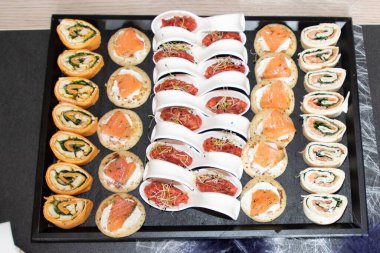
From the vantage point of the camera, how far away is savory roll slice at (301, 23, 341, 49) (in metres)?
3.09

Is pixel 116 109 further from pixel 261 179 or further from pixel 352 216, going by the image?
pixel 352 216

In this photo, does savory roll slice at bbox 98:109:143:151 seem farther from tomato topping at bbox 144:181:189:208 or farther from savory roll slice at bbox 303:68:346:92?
savory roll slice at bbox 303:68:346:92

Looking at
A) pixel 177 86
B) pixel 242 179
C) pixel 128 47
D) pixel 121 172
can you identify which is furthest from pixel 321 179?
pixel 128 47

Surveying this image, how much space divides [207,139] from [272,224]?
59cm

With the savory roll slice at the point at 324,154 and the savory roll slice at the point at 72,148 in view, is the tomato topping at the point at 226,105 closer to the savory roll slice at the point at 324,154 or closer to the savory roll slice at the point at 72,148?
the savory roll slice at the point at 324,154

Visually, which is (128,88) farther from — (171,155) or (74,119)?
(171,155)

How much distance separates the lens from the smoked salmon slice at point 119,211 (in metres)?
2.73

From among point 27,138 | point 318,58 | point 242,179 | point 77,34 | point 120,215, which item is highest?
point 77,34

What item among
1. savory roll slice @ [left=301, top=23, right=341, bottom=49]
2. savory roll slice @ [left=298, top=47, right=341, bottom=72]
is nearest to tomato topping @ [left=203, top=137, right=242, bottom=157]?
savory roll slice @ [left=298, top=47, right=341, bottom=72]

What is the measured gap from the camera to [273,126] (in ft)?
9.45

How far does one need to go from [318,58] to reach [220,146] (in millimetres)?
854

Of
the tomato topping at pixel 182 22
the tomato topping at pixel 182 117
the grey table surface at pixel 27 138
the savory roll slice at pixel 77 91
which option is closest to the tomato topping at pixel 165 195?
the grey table surface at pixel 27 138

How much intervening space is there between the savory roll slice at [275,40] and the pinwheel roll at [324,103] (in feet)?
1.05

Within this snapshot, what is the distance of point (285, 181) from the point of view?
9.53 ft
